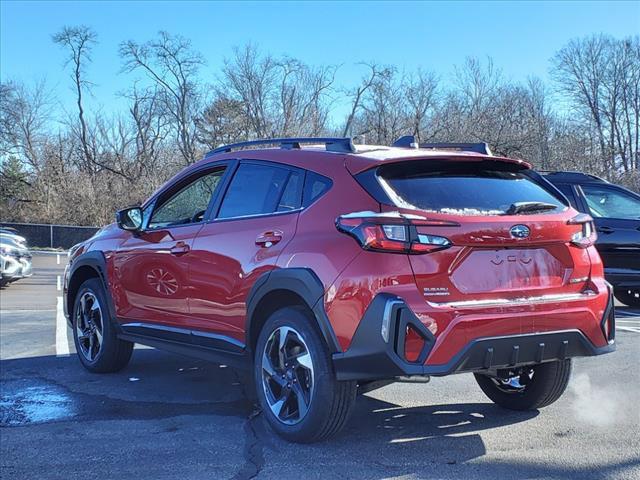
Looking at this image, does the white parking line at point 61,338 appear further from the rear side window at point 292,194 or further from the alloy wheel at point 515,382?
the alloy wheel at point 515,382

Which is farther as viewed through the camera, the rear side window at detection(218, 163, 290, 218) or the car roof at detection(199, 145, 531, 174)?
the rear side window at detection(218, 163, 290, 218)

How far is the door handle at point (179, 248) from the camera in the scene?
494 cm

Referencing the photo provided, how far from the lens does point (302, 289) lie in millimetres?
3836

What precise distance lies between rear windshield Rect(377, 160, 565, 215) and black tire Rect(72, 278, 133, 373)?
10.8ft

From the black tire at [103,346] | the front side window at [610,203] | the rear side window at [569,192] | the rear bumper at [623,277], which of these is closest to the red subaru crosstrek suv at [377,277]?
the black tire at [103,346]

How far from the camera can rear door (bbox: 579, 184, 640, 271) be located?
9312 millimetres

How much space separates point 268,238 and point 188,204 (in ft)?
4.83

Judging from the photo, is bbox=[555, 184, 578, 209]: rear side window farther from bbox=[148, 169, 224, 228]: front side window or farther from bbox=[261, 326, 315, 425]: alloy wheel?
bbox=[261, 326, 315, 425]: alloy wheel

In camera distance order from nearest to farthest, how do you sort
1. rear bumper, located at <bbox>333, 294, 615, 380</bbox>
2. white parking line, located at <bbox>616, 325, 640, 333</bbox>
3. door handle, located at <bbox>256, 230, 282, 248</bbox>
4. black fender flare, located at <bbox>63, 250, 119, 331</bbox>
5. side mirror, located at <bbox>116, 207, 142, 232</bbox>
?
rear bumper, located at <bbox>333, 294, 615, 380</bbox> → door handle, located at <bbox>256, 230, 282, 248</bbox> → side mirror, located at <bbox>116, 207, 142, 232</bbox> → black fender flare, located at <bbox>63, 250, 119, 331</bbox> → white parking line, located at <bbox>616, 325, 640, 333</bbox>

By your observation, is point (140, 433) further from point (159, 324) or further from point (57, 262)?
point (57, 262)

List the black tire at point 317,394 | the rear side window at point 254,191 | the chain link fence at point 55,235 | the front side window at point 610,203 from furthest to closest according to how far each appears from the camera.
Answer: the chain link fence at point 55,235
the front side window at point 610,203
the rear side window at point 254,191
the black tire at point 317,394

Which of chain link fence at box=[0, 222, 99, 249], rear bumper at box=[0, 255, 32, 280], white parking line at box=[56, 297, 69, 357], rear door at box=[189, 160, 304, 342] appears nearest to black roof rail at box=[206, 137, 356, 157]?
rear door at box=[189, 160, 304, 342]

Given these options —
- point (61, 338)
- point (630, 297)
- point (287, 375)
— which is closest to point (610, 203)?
point (630, 297)

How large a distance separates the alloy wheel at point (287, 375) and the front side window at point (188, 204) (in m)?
1.39
